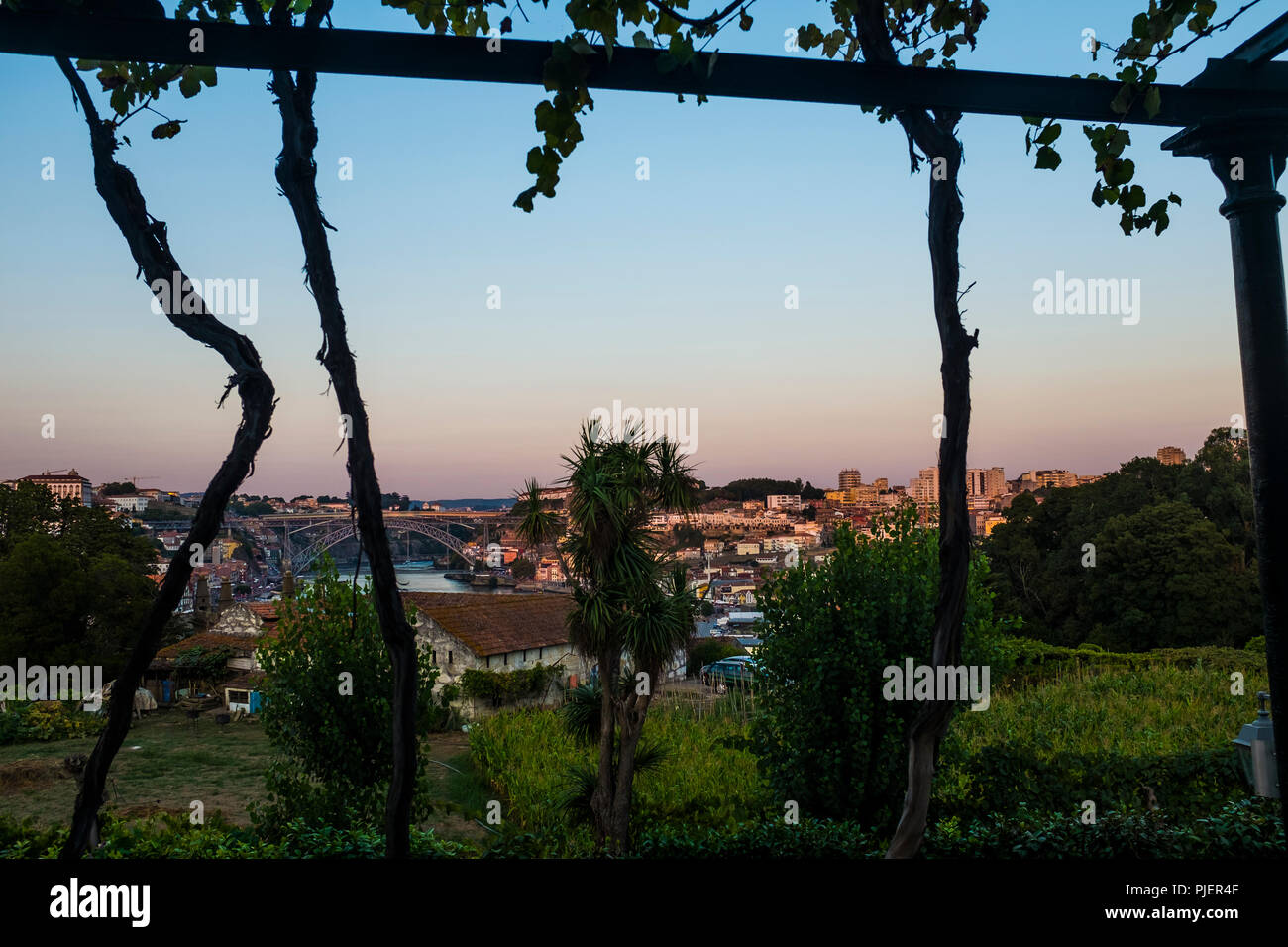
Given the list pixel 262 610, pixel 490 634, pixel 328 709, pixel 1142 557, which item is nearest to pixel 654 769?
pixel 328 709

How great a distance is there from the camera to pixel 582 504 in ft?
22.2

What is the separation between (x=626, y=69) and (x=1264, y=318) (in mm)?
1286

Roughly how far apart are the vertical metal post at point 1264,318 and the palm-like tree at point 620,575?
5246 mm

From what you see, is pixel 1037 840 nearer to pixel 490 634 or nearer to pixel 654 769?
pixel 654 769

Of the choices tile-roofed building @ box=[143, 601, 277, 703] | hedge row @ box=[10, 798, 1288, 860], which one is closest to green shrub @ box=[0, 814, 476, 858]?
hedge row @ box=[10, 798, 1288, 860]

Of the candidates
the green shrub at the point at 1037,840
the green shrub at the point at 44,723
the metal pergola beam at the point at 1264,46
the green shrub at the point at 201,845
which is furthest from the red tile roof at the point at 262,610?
the metal pergola beam at the point at 1264,46

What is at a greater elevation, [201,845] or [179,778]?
[201,845]

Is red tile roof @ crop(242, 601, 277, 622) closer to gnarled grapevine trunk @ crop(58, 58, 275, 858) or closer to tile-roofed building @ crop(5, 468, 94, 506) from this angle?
tile-roofed building @ crop(5, 468, 94, 506)

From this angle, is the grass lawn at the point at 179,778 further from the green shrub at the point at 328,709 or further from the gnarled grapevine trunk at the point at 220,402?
the gnarled grapevine trunk at the point at 220,402

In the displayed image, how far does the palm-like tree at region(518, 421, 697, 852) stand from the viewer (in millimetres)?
6723

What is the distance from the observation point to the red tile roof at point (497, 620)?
15.1 m

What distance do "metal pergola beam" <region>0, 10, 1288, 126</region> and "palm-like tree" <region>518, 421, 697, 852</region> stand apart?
525 centimetres

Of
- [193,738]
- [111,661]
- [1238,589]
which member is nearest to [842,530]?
[193,738]

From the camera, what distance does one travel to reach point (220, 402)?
1504 mm
